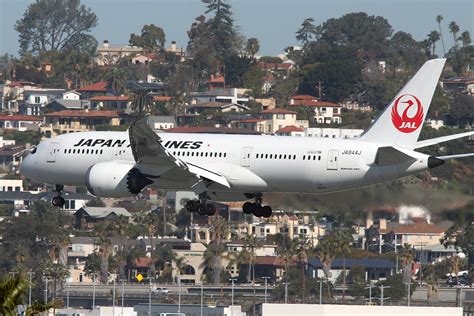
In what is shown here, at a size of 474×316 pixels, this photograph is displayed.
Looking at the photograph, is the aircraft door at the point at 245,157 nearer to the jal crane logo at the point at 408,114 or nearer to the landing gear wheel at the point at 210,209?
the landing gear wheel at the point at 210,209

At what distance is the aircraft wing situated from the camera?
3211 inches

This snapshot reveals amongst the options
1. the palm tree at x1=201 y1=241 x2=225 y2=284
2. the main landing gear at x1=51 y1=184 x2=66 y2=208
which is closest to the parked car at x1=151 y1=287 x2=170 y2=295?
the palm tree at x1=201 y1=241 x2=225 y2=284

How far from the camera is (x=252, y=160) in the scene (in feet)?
270

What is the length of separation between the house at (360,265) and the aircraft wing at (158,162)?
107 metres

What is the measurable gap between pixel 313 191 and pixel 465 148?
366 ft

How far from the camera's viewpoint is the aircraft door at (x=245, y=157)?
82438 mm

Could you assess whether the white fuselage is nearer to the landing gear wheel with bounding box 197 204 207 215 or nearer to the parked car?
the landing gear wheel with bounding box 197 204 207 215

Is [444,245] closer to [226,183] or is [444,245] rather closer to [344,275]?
[344,275]

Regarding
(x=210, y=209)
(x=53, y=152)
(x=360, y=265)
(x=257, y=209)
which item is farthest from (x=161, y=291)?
(x=210, y=209)

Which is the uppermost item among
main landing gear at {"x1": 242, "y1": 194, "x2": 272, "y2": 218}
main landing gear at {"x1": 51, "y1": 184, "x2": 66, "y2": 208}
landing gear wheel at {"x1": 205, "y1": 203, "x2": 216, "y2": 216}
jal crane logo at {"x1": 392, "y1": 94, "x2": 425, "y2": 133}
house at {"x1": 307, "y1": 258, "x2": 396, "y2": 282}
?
house at {"x1": 307, "y1": 258, "x2": 396, "y2": 282}

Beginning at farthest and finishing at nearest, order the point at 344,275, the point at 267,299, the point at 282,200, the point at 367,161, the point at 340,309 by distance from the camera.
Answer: the point at 344,275 < the point at 267,299 < the point at 340,309 < the point at 282,200 < the point at 367,161

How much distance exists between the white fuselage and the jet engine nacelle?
1.25 m

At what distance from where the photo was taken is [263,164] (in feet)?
269

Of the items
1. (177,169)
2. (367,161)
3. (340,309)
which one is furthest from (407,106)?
(340,309)
